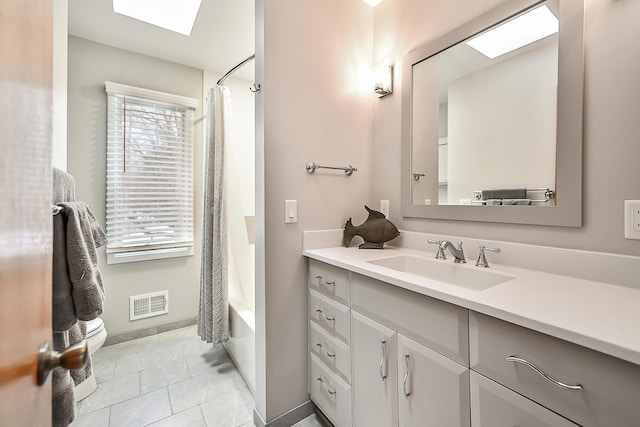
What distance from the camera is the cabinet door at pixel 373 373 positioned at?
1.07m

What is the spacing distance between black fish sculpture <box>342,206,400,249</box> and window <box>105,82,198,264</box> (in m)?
1.78

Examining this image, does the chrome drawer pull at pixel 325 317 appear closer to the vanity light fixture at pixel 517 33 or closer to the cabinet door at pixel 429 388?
the cabinet door at pixel 429 388

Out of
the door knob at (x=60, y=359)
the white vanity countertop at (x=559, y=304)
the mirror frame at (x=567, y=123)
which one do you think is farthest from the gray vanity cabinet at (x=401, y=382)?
the door knob at (x=60, y=359)

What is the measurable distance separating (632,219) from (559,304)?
0.48 metres

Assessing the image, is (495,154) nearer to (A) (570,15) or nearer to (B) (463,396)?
(A) (570,15)

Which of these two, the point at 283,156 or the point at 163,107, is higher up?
the point at 163,107

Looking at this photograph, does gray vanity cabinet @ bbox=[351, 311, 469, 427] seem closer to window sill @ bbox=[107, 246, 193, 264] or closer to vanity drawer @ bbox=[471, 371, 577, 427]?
vanity drawer @ bbox=[471, 371, 577, 427]

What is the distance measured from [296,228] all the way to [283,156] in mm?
405

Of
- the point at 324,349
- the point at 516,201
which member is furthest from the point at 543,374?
the point at 324,349

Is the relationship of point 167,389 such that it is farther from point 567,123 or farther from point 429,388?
point 567,123

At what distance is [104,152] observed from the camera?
7.63 feet

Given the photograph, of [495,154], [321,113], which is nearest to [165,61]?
[321,113]

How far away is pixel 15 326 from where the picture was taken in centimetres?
39

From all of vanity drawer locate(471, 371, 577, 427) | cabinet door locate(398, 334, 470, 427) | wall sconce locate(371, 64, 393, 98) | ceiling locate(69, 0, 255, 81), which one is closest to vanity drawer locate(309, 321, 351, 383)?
cabinet door locate(398, 334, 470, 427)
